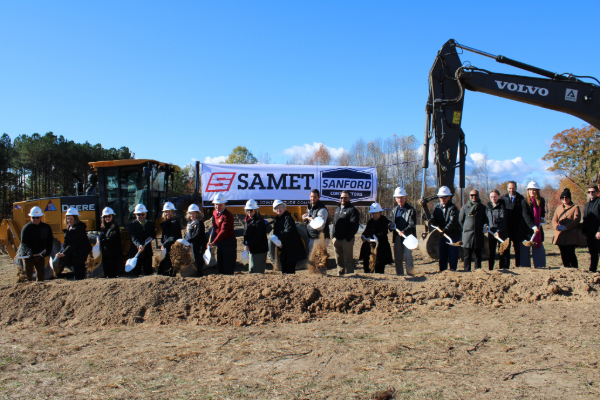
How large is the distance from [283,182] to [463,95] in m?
6.97

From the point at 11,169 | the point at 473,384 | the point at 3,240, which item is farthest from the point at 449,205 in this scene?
the point at 11,169

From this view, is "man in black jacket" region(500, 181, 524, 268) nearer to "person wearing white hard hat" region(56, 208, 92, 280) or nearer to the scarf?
the scarf

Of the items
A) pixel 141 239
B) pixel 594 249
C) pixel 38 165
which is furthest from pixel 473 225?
pixel 38 165

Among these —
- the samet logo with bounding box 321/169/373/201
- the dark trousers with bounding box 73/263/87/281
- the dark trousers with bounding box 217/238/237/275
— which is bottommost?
the dark trousers with bounding box 73/263/87/281

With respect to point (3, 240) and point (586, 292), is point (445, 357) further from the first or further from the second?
point (3, 240)

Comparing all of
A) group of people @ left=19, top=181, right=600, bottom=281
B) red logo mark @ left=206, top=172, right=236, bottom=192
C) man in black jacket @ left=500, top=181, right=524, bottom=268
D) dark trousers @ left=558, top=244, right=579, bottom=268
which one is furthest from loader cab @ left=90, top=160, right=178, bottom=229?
dark trousers @ left=558, top=244, right=579, bottom=268

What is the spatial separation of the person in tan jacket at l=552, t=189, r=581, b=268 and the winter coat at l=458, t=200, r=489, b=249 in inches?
52.5

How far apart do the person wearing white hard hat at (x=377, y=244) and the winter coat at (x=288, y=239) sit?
4.64 ft

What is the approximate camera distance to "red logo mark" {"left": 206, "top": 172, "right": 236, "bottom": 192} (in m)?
13.7

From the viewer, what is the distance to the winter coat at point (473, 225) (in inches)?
289

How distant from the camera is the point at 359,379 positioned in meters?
3.54

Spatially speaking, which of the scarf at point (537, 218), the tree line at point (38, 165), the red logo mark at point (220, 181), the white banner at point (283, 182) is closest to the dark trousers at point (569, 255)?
the scarf at point (537, 218)

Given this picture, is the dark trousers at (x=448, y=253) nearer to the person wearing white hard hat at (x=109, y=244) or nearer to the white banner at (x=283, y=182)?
the person wearing white hard hat at (x=109, y=244)

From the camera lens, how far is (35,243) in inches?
290
